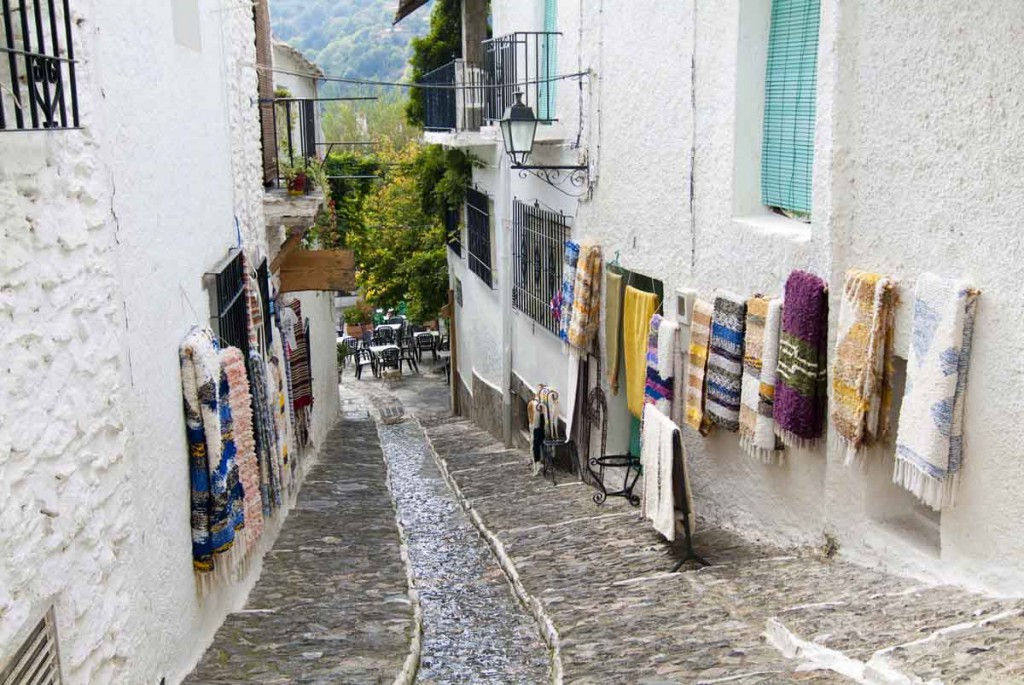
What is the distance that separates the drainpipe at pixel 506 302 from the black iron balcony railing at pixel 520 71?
87cm

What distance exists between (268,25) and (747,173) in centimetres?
681

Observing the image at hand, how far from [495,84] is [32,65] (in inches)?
401

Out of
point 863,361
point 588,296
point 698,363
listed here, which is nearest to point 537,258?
point 588,296

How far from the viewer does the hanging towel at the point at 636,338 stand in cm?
968

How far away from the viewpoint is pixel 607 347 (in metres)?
10.9

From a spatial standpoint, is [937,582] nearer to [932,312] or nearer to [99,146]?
[932,312]

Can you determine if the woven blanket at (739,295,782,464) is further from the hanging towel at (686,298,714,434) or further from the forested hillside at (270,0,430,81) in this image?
the forested hillside at (270,0,430,81)

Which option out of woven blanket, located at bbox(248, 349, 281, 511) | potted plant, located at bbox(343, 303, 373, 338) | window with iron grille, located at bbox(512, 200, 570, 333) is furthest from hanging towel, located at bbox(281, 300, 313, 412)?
potted plant, located at bbox(343, 303, 373, 338)

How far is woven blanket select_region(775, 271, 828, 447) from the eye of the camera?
7012 mm

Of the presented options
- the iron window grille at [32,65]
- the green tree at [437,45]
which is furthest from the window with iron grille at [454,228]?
the iron window grille at [32,65]

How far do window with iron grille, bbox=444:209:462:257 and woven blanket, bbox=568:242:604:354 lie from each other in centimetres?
874

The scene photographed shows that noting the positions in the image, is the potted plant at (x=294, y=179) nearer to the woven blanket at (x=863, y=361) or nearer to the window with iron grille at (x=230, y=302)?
the window with iron grille at (x=230, y=302)

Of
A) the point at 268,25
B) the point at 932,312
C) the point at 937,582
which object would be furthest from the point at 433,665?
the point at 268,25

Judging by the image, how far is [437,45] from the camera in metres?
18.7
